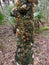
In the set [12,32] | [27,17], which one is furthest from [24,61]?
[12,32]

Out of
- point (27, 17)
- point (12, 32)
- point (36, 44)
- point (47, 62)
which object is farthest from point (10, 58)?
point (27, 17)

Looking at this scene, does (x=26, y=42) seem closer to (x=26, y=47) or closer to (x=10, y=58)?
(x=26, y=47)

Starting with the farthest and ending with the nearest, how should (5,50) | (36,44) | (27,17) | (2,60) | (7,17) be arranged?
(7,17) < (36,44) < (5,50) < (2,60) < (27,17)

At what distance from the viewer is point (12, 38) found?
9.25 meters

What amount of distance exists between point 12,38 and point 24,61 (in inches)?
205

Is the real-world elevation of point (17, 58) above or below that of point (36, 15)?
above

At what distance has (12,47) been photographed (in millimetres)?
8195

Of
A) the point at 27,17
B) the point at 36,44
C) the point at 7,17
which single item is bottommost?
the point at 36,44

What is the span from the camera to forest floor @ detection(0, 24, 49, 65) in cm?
712

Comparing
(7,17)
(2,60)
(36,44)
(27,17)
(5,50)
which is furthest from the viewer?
(7,17)

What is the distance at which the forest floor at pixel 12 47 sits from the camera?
7.12m

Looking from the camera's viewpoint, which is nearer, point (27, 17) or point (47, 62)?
point (27, 17)

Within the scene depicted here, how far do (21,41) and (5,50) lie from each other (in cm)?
403

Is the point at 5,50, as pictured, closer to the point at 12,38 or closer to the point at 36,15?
the point at 12,38
